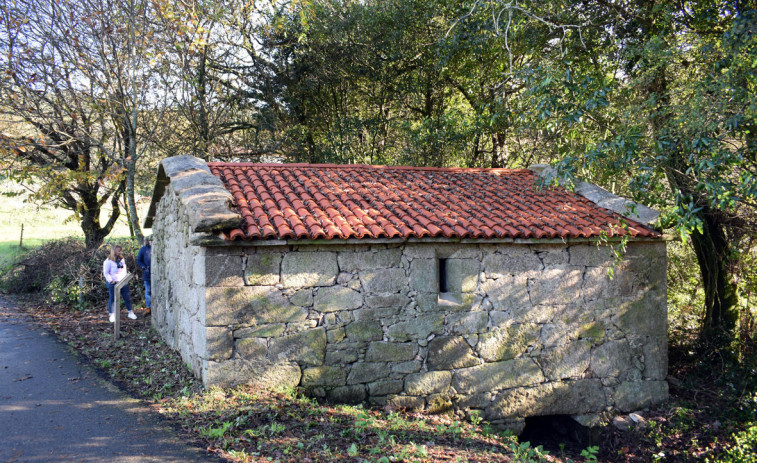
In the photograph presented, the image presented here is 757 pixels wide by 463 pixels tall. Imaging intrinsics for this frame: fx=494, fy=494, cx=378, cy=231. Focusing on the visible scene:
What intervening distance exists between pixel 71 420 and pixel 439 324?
4213 millimetres

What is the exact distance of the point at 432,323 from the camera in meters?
6.39

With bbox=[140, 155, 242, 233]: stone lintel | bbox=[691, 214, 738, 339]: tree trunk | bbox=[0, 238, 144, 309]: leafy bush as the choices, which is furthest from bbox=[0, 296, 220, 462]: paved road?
bbox=[691, 214, 738, 339]: tree trunk

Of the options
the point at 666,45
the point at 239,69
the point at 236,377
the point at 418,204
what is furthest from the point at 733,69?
the point at 239,69

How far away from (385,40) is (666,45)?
7.41 meters

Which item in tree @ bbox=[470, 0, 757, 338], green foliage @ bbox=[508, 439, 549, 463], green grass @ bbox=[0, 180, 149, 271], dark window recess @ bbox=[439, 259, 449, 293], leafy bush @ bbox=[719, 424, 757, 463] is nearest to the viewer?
green foliage @ bbox=[508, 439, 549, 463]

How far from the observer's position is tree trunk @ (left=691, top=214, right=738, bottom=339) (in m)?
8.63

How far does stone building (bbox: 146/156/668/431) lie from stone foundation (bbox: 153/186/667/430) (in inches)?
0.7

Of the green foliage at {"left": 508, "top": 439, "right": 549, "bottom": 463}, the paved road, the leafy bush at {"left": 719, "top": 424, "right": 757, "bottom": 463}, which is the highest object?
the paved road

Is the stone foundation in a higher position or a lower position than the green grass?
lower

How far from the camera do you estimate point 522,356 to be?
6.80 metres

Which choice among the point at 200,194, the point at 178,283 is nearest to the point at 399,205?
the point at 200,194

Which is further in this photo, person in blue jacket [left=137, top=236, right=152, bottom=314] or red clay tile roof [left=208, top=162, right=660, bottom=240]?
person in blue jacket [left=137, top=236, right=152, bottom=314]

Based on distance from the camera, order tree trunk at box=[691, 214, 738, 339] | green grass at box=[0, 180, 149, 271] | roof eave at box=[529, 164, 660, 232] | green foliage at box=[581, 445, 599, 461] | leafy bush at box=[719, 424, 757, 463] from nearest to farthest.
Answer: green foliage at box=[581, 445, 599, 461], leafy bush at box=[719, 424, 757, 463], roof eave at box=[529, 164, 660, 232], tree trunk at box=[691, 214, 738, 339], green grass at box=[0, 180, 149, 271]

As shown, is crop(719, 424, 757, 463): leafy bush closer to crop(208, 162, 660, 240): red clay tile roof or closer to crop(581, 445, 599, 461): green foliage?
crop(581, 445, 599, 461): green foliage
